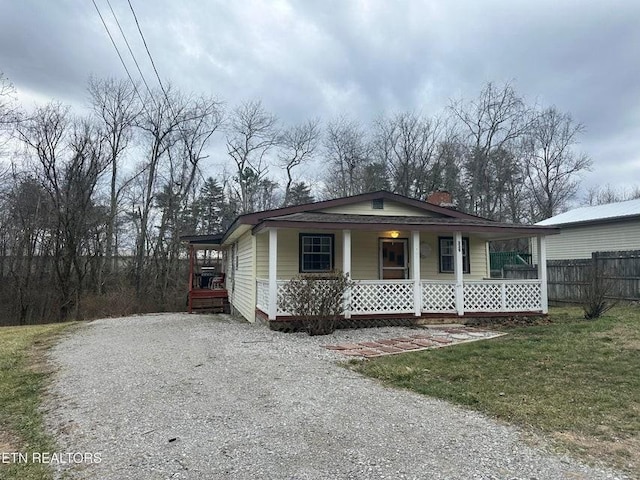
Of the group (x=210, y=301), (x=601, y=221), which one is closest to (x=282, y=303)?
(x=210, y=301)

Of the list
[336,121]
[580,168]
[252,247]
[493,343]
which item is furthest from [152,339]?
[580,168]

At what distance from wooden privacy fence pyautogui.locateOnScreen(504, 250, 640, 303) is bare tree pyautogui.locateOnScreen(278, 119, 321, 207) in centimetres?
1820

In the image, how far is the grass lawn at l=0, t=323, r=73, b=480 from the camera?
308cm

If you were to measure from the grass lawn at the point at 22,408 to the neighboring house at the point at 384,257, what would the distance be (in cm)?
449

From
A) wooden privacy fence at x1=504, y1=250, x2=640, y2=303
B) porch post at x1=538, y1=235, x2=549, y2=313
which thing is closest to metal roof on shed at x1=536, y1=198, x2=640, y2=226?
wooden privacy fence at x1=504, y1=250, x2=640, y2=303

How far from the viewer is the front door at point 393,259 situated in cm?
1211

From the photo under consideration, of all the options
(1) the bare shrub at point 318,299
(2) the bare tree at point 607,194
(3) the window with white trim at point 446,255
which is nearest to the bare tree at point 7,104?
(1) the bare shrub at point 318,299

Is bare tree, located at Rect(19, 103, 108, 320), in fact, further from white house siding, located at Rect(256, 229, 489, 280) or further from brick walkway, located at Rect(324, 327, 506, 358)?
brick walkway, located at Rect(324, 327, 506, 358)

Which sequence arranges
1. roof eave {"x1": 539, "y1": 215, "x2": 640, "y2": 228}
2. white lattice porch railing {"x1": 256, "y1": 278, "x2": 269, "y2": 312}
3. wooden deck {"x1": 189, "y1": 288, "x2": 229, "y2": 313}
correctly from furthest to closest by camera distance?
1. wooden deck {"x1": 189, "y1": 288, "x2": 229, "y2": 313}
2. roof eave {"x1": 539, "y1": 215, "x2": 640, "y2": 228}
3. white lattice porch railing {"x1": 256, "y1": 278, "x2": 269, "y2": 312}

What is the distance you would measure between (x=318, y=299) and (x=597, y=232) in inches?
537

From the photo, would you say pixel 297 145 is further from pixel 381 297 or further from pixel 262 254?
pixel 381 297

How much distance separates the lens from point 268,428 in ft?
12.4

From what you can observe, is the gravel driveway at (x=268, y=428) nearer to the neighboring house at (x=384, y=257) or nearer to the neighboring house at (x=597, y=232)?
the neighboring house at (x=384, y=257)

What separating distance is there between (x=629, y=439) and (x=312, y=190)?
30715mm
